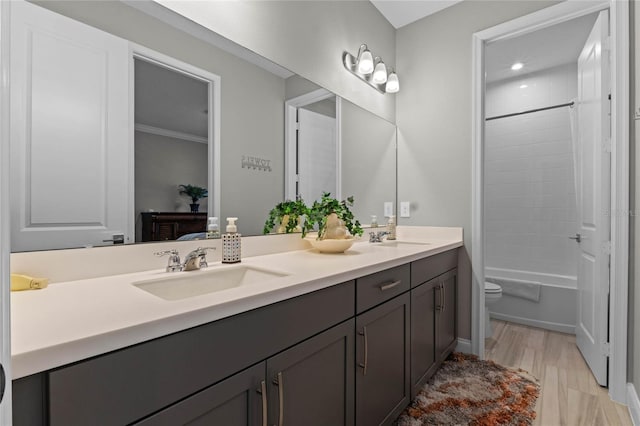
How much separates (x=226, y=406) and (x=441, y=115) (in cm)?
236

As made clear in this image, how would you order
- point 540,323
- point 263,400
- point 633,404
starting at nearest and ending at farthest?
point 263,400, point 633,404, point 540,323

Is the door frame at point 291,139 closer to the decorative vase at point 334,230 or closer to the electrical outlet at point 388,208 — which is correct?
the decorative vase at point 334,230

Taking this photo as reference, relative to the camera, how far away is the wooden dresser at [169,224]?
1144 mm

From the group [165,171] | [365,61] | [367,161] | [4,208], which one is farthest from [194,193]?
[365,61]

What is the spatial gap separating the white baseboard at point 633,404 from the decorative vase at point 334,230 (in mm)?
1608

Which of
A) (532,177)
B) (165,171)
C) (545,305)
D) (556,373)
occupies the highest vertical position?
(532,177)

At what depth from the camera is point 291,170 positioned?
5.71ft

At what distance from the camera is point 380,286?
1319 millimetres

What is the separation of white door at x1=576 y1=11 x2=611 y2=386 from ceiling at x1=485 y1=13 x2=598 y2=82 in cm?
46

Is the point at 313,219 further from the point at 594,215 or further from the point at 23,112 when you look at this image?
the point at 594,215

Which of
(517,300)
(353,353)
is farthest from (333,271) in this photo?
(517,300)

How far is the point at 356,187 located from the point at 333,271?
1305mm

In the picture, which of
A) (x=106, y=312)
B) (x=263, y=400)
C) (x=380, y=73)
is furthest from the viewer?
(x=380, y=73)

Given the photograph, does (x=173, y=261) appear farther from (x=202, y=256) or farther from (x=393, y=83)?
(x=393, y=83)
